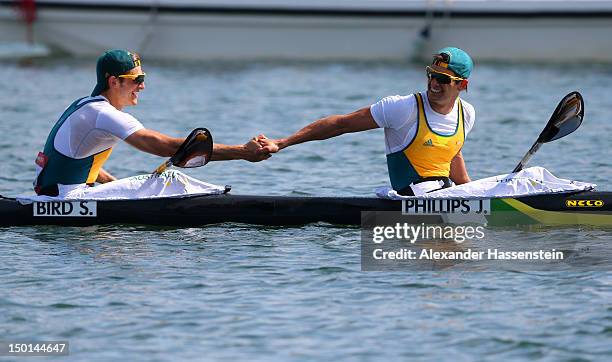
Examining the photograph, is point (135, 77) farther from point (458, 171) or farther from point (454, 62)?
point (458, 171)

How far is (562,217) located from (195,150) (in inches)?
125

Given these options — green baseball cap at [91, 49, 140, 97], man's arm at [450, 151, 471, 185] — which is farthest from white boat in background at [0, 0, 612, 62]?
green baseball cap at [91, 49, 140, 97]

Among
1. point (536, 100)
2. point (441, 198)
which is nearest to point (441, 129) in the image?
point (441, 198)

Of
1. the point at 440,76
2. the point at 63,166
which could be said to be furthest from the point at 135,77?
the point at 440,76

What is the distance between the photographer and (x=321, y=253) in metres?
10.1

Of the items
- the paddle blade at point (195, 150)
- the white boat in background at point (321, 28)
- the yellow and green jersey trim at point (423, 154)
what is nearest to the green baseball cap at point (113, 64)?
the paddle blade at point (195, 150)

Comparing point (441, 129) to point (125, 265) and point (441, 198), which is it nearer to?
point (441, 198)

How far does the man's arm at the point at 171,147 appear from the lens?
10.5 meters

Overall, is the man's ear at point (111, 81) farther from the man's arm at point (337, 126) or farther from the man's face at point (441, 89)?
the man's face at point (441, 89)

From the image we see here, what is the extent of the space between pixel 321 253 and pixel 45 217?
247cm

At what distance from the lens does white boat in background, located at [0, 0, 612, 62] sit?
83.7 feet

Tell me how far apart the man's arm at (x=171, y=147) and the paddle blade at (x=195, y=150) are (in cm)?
7

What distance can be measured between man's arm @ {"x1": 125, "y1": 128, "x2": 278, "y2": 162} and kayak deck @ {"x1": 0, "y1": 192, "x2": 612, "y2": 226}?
1.25ft

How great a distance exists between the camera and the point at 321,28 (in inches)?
1043
